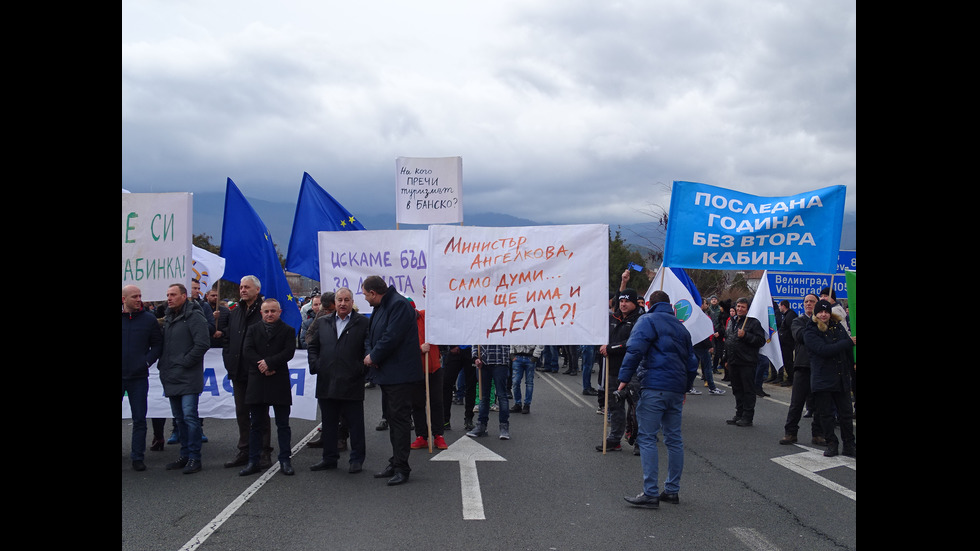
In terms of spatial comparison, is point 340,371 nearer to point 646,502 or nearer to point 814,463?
point 646,502

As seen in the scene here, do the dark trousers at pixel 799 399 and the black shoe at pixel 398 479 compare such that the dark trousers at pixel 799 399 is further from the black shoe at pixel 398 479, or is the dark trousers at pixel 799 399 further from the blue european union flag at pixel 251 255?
the blue european union flag at pixel 251 255

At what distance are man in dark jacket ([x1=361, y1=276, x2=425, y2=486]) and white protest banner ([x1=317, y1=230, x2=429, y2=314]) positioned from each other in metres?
3.08

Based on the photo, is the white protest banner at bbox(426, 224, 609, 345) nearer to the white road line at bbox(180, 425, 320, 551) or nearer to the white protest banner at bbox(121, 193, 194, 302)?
the white road line at bbox(180, 425, 320, 551)

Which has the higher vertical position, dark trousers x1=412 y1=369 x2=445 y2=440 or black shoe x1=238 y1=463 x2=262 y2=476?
dark trousers x1=412 y1=369 x2=445 y2=440

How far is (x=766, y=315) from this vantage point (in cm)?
1367

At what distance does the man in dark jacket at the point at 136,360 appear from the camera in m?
8.22

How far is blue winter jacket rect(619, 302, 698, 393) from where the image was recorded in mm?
6863

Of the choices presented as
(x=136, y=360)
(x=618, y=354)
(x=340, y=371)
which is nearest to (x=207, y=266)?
(x=136, y=360)

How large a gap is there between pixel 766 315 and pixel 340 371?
8786 mm

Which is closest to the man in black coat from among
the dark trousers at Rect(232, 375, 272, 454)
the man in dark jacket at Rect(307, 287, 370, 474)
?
the man in dark jacket at Rect(307, 287, 370, 474)

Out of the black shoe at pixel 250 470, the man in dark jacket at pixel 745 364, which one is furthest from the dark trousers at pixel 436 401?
the man in dark jacket at pixel 745 364

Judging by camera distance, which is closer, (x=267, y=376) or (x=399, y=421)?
(x=399, y=421)

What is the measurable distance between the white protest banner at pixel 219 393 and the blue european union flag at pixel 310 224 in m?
2.33
